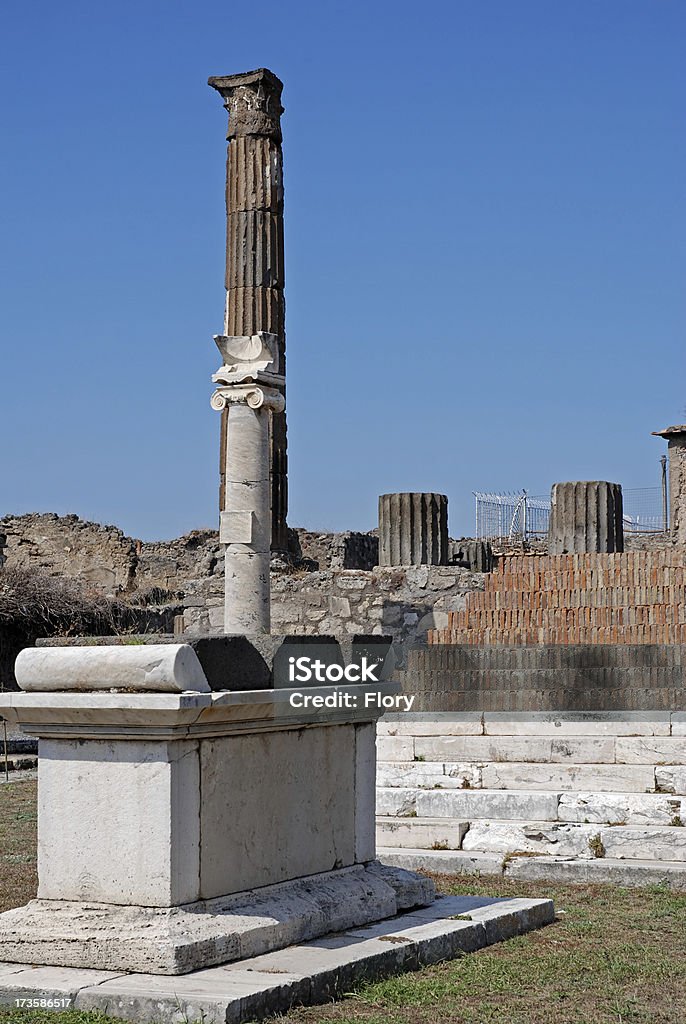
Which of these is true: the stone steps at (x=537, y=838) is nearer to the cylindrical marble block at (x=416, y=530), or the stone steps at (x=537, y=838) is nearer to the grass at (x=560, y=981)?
the grass at (x=560, y=981)

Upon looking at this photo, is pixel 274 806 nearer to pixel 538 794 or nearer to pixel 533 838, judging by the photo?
pixel 533 838

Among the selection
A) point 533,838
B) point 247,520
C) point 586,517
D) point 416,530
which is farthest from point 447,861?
point 416,530

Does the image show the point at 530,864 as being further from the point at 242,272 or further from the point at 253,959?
the point at 242,272

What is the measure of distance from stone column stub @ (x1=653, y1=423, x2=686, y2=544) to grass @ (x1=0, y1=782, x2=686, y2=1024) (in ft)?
43.0

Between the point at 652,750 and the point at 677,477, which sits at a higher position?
the point at 677,477

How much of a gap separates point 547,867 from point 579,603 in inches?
99.9

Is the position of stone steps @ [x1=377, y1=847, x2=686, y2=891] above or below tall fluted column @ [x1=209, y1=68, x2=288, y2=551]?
below

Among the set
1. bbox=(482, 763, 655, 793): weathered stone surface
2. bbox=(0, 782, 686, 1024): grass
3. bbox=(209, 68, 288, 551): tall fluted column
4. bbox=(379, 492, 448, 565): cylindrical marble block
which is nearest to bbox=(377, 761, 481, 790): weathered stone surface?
bbox=(482, 763, 655, 793): weathered stone surface

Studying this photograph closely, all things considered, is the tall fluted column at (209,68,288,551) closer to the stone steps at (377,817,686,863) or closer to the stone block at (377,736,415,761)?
the stone block at (377,736,415,761)

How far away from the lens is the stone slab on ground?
4316 millimetres

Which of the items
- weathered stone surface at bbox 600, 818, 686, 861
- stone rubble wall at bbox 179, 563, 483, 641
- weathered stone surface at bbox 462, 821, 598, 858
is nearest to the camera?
weathered stone surface at bbox 600, 818, 686, 861

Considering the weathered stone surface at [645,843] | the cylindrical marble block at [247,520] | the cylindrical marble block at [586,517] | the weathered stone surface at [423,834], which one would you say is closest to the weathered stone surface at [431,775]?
the weathered stone surface at [423,834]

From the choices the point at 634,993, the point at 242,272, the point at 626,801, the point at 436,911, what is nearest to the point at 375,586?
the point at 242,272

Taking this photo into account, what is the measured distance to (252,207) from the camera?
54.4 ft
